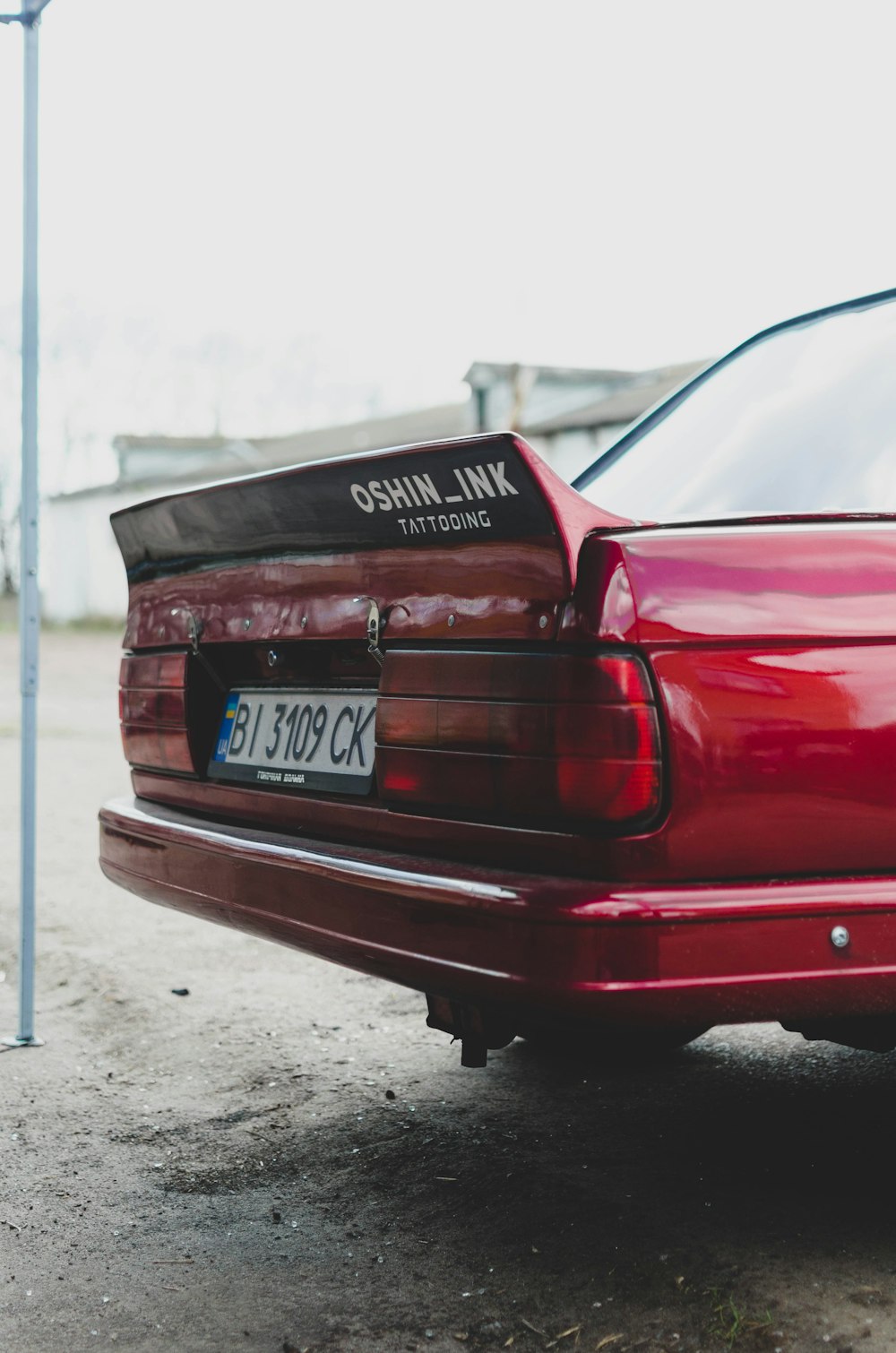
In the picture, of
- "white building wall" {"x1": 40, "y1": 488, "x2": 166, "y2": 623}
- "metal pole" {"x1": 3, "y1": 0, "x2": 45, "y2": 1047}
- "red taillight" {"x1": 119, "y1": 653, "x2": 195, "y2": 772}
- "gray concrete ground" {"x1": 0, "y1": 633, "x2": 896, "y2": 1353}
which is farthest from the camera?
"white building wall" {"x1": 40, "y1": 488, "x2": 166, "y2": 623}

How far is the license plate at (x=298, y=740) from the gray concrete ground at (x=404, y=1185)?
83 cm

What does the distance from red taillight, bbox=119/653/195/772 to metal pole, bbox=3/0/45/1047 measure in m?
0.46

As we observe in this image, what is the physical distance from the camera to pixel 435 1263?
2406mm

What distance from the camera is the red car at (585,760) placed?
1.96m

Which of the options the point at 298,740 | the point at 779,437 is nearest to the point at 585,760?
the point at 298,740

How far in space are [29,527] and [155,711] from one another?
33.3 inches

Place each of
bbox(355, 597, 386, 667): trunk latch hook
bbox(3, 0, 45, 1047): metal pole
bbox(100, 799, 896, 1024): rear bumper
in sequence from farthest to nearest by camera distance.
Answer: bbox(3, 0, 45, 1047): metal pole → bbox(355, 597, 386, 667): trunk latch hook → bbox(100, 799, 896, 1024): rear bumper

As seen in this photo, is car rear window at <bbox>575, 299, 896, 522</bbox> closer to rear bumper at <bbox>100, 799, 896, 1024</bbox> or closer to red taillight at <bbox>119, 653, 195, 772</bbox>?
rear bumper at <bbox>100, 799, 896, 1024</bbox>

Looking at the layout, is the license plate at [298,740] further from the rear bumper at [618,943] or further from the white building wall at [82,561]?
the white building wall at [82,561]

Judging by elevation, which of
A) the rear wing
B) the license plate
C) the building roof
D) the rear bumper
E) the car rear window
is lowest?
the rear bumper

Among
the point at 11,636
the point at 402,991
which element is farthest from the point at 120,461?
the point at 402,991

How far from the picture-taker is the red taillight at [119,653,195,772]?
2.95 metres

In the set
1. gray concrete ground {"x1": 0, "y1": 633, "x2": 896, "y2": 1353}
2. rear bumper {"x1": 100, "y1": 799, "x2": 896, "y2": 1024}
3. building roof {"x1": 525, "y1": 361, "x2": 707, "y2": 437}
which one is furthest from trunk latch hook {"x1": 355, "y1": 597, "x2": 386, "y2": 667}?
building roof {"x1": 525, "y1": 361, "x2": 707, "y2": 437}

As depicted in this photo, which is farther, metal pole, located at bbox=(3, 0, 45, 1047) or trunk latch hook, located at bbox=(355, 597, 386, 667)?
metal pole, located at bbox=(3, 0, 45, 1047)
